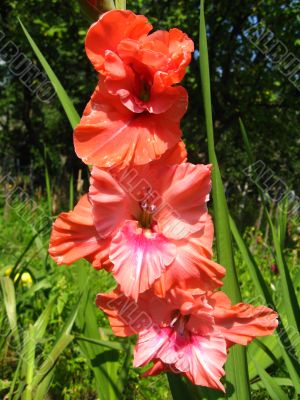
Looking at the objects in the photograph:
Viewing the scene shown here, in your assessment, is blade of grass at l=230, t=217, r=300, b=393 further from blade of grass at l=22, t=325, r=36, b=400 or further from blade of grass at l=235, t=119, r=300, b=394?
blade of grass at l=22, t=325, r=36, b=400

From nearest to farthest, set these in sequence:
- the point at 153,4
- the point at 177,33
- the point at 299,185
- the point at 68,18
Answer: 1. the point at 177,33
2. the point at 153,4
3. the point at 68,18
4. the point at 299,185

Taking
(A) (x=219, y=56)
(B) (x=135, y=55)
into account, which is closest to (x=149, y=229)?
(B) (x=135, y=55)

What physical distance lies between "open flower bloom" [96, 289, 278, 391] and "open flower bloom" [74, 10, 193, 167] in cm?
19

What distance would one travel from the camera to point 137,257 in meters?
0.53

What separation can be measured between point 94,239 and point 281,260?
399 mm

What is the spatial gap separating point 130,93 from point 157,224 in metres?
0.17

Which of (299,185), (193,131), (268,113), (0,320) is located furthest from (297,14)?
(0,320)

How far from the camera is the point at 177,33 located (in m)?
0.53

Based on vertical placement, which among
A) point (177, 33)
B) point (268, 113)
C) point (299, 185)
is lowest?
point (299, 185)

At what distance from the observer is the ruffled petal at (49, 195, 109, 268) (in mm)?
563

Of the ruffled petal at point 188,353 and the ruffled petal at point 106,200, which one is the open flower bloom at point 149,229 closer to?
the ruffled petal at point 106,200

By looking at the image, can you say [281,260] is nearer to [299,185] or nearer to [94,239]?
[94,239]

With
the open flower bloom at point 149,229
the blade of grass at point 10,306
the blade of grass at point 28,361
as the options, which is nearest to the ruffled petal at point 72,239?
the open flower bloom at point 149,229

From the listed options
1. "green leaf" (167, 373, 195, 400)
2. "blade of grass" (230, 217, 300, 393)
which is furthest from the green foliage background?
"green leaf" (167, 373, 195, 400)
